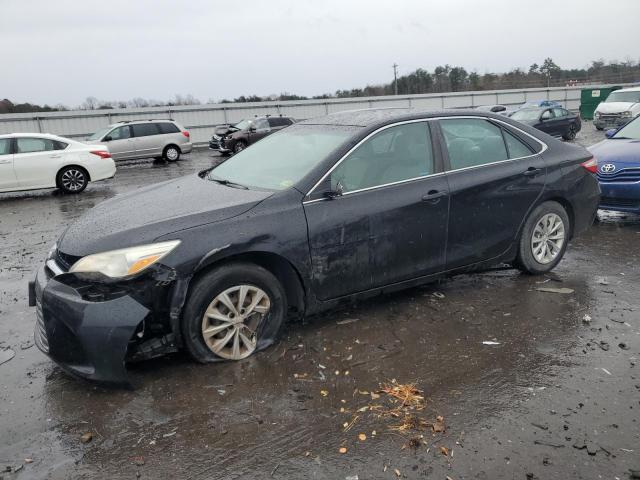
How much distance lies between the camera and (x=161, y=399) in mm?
3377

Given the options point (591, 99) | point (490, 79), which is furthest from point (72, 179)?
point (490, 79)

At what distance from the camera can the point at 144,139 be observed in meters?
20.3

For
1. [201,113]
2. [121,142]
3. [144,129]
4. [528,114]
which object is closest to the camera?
[121,142]

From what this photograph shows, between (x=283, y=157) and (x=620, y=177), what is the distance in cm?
510

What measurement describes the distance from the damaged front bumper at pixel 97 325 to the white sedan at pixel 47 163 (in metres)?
10.3

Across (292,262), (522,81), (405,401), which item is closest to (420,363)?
(405,401)

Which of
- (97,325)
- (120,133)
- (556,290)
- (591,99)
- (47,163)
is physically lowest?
(556,290)

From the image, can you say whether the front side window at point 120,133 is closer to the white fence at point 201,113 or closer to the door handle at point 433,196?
the white fence at point 201,113

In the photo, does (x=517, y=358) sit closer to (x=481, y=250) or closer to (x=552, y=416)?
(x=552, y=416)

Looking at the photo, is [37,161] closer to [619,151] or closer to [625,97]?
[619,151]

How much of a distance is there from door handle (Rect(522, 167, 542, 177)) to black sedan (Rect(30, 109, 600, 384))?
0.4 inches

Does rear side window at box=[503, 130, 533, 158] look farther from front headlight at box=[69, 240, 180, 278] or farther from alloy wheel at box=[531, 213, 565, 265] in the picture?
front headlight at box=[69, 240, 180, 278]

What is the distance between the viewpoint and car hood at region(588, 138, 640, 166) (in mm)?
7254

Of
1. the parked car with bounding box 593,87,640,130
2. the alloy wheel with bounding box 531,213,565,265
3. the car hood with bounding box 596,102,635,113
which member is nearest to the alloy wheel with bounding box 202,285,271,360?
the alloy wheel with bounding box 531,213,565,265
